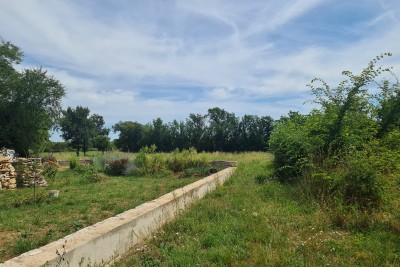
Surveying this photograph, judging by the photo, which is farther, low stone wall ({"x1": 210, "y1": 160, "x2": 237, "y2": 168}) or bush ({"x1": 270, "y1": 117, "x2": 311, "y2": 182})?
low stone wall ({"x1": 210, "y1": 160, "x2": 237, "y2": 168})

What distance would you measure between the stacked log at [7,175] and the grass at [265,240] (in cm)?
682

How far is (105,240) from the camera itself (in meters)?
3.71

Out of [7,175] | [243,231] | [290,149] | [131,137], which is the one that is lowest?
[243,231]

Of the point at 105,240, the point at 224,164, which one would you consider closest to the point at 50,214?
the point at 105,240

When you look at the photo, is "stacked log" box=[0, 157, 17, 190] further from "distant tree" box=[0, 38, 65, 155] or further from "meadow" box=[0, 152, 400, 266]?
Result: "distant tree" box=[0, 38, 65, 155]

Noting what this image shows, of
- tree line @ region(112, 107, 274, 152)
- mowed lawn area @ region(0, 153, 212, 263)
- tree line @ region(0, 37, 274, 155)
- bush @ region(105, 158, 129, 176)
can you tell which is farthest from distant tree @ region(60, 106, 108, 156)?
mowed lawn area @ region(0, 153, 212, 263)

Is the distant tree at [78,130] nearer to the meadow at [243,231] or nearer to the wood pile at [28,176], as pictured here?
the wood pile at [28,176]

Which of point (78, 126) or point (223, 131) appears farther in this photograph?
point (223, 131)

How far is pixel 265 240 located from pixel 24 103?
985 inches

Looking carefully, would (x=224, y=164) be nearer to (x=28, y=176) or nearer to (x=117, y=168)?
(x=117, y=168)

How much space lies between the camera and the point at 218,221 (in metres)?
5.19

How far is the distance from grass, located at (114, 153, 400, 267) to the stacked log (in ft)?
22.4

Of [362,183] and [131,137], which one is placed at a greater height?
[131,137]

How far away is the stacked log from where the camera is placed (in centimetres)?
988
